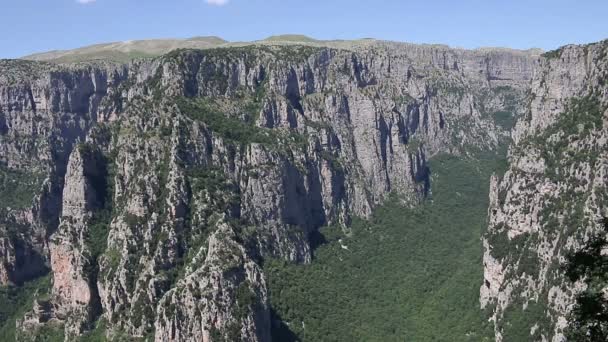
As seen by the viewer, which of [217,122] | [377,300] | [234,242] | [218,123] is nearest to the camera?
[234,242]

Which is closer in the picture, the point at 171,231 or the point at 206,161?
the point at 171,231

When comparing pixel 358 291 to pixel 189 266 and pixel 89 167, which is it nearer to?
pixel 189 266

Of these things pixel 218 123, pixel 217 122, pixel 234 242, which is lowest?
pixel 234 242

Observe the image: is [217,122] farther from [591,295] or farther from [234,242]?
[591,295]

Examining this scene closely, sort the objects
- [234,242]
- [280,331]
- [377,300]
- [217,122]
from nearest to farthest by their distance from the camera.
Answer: [234,242] < [280,331] < [377,300] < [217,122]

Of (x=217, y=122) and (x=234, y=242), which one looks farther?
(x=217, y=122)

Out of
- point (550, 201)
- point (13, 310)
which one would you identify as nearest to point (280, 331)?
point (550, 201)

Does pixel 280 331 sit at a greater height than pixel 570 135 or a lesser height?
lesser

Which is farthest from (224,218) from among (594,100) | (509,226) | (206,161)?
(594,100)
